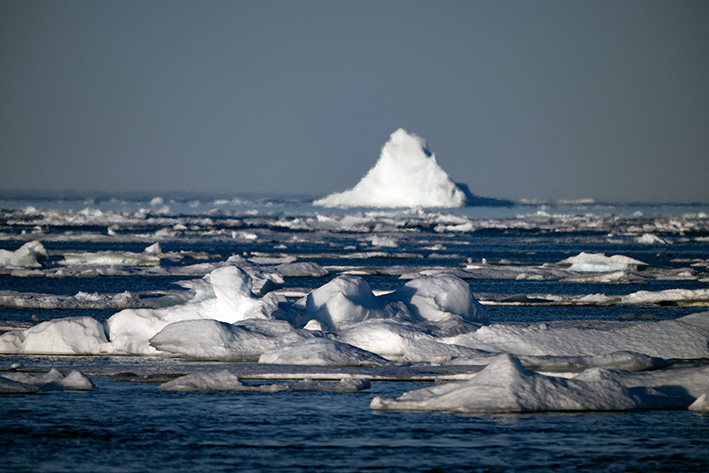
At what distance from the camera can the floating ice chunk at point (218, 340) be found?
1561 cm

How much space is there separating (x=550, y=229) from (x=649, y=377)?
59.2m

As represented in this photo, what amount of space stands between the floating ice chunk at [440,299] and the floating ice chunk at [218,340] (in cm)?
322

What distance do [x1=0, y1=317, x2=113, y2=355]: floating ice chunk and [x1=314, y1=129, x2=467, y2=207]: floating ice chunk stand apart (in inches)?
2905

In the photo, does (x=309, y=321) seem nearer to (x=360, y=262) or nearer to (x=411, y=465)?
(x=411, y=465)

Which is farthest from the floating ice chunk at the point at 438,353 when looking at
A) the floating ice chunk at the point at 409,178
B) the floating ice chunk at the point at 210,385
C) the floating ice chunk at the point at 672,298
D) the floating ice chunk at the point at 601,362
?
the floating ice chunk at the point at 409,178

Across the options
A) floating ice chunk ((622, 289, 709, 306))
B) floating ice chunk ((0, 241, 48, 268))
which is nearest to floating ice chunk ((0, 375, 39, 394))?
floating ice chunk ((622, 289, 709, 306))

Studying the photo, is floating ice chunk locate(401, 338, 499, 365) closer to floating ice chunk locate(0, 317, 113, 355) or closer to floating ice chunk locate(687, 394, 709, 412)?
floating ice chunk locate(687, 394, 709, 412)

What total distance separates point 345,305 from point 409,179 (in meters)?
73.6

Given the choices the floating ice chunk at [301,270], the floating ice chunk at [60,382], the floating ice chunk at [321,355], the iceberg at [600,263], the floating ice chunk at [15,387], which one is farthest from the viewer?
the iceberg at [600,263]

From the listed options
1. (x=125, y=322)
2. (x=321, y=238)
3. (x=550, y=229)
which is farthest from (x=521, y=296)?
(x=550, y=229)

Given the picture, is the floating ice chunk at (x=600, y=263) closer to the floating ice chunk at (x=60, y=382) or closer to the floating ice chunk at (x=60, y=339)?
the floating ice chunk at (x=60, y=339)

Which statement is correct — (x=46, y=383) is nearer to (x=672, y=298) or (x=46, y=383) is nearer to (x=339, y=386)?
(x=339, y=386)

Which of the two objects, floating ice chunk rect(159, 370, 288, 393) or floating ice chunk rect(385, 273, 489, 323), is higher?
floating ice chunk rect(385, 273, 489, 323)

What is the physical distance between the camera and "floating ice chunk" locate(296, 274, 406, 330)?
57.5ft
